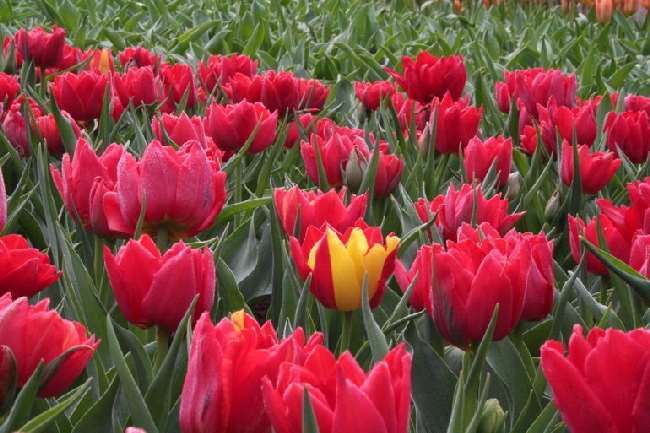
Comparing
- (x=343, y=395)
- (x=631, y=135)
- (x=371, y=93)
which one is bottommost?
(x=371, y=93)

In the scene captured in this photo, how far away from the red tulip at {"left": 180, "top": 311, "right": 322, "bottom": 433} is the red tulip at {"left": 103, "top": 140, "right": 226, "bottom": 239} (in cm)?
42

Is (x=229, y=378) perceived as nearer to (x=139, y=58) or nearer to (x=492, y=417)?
(x=492, y=417)

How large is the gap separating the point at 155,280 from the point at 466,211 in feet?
1.62

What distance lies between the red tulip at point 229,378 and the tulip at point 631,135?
1248 millimetres

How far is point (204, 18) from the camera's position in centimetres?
411

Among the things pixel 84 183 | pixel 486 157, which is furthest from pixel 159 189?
pixel 486 157

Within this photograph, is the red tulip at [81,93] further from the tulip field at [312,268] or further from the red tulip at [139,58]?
the red tulip at [139,58]

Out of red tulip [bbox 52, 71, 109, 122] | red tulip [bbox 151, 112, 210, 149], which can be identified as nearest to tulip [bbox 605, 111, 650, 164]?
red tulip [bbox 151, 112, 210, 149]

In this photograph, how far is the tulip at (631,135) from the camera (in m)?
1.71

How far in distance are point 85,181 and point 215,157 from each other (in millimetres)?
302

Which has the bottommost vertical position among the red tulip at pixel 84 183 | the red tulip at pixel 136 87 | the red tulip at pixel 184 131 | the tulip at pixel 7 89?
the red tulip at pixel 136 87

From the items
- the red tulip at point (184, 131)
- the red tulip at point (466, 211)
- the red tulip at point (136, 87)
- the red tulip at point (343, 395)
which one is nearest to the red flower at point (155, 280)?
the red tulip at point (343, 395)

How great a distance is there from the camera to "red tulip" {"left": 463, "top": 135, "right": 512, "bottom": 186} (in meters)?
1.50

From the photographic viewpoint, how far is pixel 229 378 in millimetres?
591
